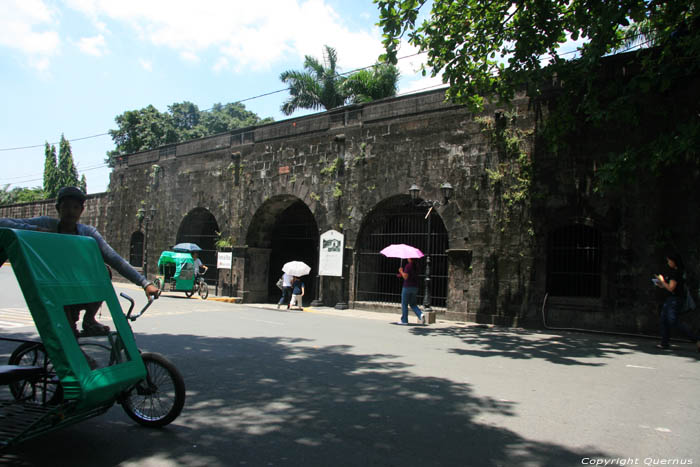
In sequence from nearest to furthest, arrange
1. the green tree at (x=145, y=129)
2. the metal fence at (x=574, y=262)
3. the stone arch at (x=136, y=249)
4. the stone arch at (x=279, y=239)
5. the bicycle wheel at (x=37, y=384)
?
the bicycle wheel at (x=37, y=384) → the metal fence at (x=574, y=262) → the stone arch at (x=279, y=239) → the stone arch at (x=136, y=249) → the green tree at (x=145, y=129)

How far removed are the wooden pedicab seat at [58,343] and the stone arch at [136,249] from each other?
857 inches

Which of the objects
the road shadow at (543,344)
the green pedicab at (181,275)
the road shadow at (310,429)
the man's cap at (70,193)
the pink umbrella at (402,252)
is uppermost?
the man's cap at (70,193)

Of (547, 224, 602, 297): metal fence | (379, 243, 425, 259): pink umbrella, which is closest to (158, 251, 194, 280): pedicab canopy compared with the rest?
(379, 243, 425, 259): pink umbrella

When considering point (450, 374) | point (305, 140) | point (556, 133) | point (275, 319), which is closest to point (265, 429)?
point (450, 374)

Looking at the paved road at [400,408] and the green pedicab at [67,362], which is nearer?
the green pedicab at [67,362]

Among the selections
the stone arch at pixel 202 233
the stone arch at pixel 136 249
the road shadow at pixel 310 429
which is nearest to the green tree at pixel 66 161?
the stone arch at pixel 136 249

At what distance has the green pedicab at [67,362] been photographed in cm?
310

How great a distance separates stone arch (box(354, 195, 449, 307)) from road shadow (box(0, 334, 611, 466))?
29.6 ft

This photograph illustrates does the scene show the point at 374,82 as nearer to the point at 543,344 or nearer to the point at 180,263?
the point at 180,263

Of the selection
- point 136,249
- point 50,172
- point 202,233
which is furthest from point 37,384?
point 50,172

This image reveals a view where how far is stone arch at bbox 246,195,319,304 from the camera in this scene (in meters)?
18.7

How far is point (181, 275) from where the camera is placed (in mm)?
18344

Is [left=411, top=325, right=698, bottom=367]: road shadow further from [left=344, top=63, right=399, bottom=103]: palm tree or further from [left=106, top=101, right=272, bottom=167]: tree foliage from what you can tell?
[left=106, top=101, right=272, bottom=167]: tree foliage

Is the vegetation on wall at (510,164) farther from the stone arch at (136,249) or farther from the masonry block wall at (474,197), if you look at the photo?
the stone arch at (136,249)
